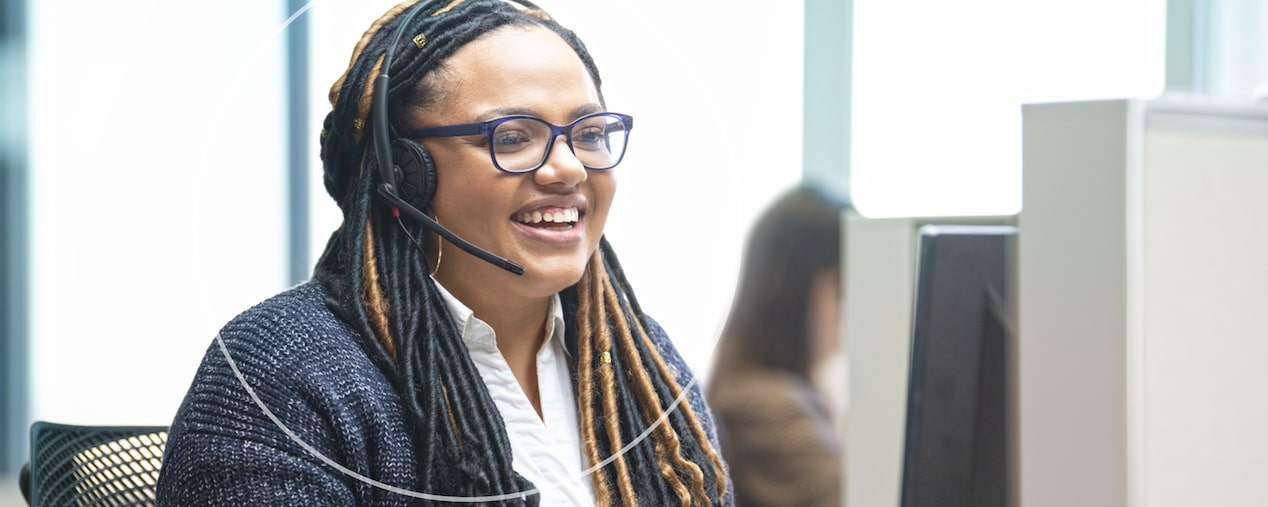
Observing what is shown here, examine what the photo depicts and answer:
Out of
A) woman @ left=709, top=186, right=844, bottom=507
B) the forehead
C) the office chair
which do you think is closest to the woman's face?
the forehead

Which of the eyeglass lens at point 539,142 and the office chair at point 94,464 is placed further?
the office chair at point 94,464

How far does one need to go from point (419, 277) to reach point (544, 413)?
0.12m

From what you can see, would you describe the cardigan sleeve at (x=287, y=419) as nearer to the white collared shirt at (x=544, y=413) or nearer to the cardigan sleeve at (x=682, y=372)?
the white collared shirt at (x=544, y=413)

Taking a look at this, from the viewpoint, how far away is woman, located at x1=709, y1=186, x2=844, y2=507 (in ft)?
5.34

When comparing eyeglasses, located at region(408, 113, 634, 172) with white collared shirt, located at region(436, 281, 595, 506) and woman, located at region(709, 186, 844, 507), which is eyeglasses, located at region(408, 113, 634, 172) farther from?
woman, located at region(709, 186, 844, 507)

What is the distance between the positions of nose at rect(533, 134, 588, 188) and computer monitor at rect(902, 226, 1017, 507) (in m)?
0.32

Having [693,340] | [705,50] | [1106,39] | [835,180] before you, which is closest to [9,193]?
[705,50]

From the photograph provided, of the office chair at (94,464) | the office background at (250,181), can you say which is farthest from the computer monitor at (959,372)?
the office chair at (94,464)

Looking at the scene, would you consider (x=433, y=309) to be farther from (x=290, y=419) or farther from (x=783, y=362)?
(x=783, y=362)

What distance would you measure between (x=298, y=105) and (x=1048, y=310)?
15.8 inches

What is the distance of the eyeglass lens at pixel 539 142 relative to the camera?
56cm

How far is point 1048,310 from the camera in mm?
612

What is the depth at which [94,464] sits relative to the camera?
88 cm

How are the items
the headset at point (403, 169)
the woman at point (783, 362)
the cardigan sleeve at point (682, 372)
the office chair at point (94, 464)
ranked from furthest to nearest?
the woman at point (783, 362), the office chair at point (94, 464), the cardigan sleeve at point (682, 372), the headset at point (403, 169)
